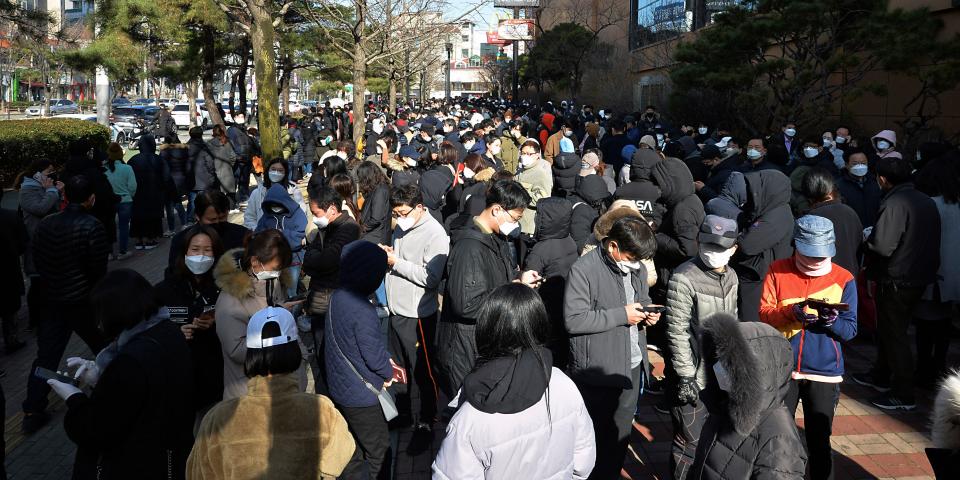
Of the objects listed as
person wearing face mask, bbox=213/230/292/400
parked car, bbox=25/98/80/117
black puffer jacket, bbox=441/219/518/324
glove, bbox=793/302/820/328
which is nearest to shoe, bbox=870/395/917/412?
glove, bbox=793/302/820/328

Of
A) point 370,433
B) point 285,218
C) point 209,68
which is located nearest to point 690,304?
point 370,433

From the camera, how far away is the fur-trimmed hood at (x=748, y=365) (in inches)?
115

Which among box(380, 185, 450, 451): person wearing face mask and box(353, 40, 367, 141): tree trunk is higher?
box(353, 40, 367, 141): tree trunk

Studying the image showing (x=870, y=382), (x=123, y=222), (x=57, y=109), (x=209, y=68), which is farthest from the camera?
(x=57, y=109)

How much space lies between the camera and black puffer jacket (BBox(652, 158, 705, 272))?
6.62 meters

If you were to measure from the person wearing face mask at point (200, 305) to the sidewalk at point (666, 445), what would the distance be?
139cm

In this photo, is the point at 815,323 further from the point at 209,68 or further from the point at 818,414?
the point at 209,68

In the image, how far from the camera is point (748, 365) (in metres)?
2.93

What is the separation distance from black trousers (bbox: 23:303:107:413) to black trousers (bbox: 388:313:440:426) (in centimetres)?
242

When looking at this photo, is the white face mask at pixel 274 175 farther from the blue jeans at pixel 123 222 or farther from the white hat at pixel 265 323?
the white hat at pixel 265 323

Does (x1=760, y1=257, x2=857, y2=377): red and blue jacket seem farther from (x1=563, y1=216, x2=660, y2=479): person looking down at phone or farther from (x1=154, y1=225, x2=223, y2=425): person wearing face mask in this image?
(x1=154, y1=225, x2=223, y2=425): person wearing face mask

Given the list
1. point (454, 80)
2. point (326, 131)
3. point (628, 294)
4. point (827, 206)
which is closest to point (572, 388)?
point (628, 294)

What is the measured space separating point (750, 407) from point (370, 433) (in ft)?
7.73

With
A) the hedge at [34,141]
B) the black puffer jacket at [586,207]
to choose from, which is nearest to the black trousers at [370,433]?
the black puffer jacket at [586,207]
